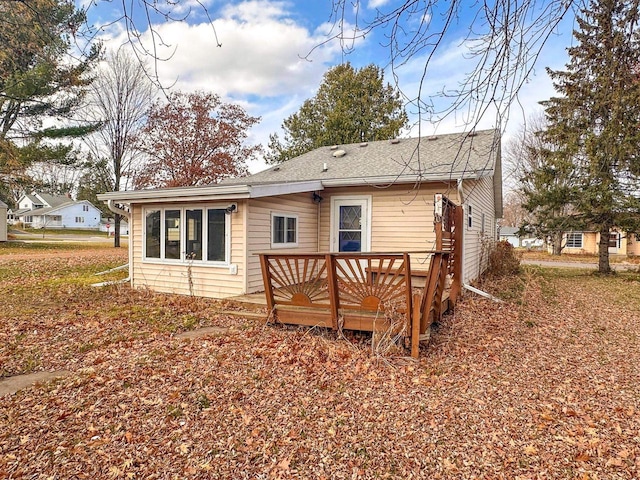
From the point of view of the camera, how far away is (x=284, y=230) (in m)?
8.12

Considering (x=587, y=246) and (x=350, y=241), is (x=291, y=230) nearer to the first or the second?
(x=350, y=241)

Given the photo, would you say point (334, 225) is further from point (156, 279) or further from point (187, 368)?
point (187, 368)

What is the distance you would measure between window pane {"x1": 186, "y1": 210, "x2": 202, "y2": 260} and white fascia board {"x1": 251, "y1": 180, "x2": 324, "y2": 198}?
5.24 feet

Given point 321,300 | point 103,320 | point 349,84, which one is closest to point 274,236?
point 321,300

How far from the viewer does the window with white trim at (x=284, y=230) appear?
7832 millimetres

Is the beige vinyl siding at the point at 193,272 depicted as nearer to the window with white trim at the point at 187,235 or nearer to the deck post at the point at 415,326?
the window with white trim at the point at 187,235

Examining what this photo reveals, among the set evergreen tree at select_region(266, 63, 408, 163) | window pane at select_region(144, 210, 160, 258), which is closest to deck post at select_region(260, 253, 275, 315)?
window pane at select_region(144, 210, 160, 258)

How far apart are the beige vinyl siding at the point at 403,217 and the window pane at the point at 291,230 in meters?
1.48

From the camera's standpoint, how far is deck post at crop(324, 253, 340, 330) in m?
4.70

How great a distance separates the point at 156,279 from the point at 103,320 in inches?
92.5

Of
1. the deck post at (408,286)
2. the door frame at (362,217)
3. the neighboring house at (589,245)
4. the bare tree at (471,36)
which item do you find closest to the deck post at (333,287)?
the deck post at (408,286)

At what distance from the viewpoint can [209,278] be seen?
7648 millimetres

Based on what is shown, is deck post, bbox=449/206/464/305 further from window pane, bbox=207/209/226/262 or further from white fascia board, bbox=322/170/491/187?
window pane, bbox=207/209/226/262

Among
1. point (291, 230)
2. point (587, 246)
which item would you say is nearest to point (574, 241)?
point (587, 246)
